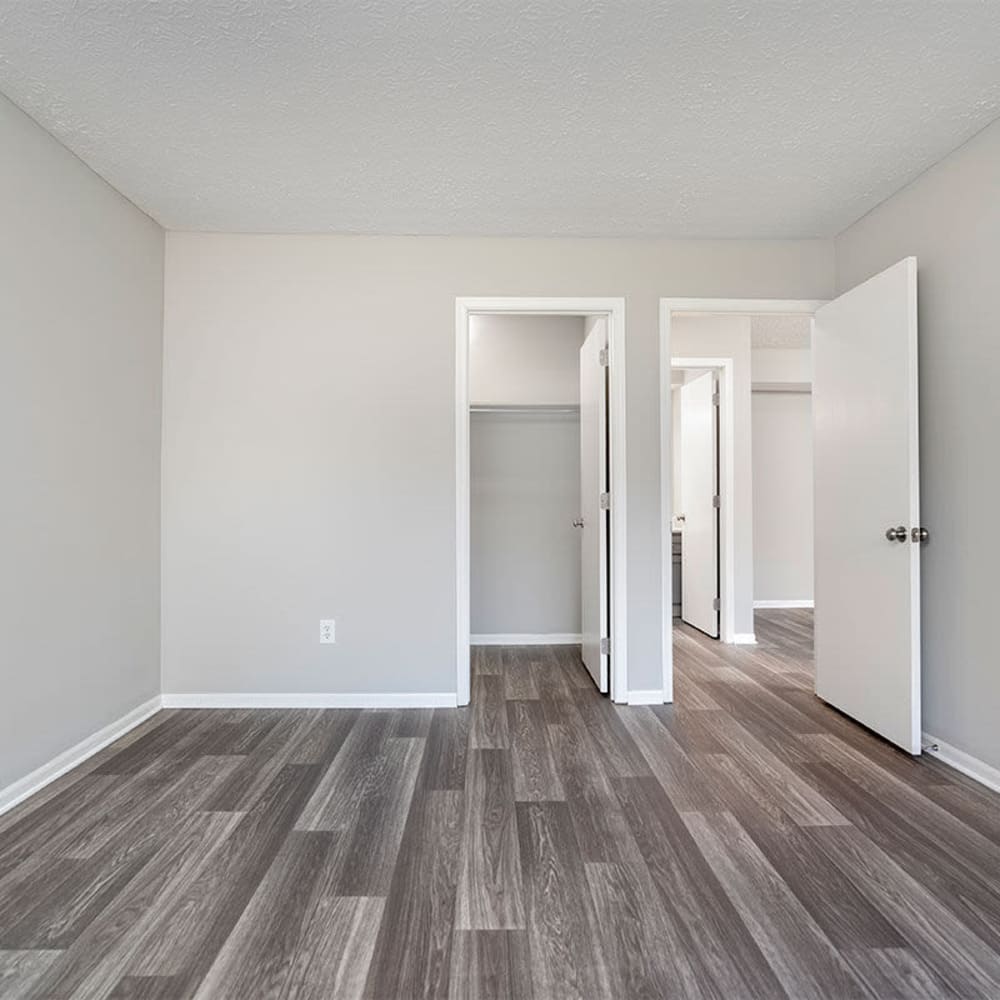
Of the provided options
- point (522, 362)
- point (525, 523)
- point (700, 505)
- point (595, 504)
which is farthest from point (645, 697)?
point (522, 362)

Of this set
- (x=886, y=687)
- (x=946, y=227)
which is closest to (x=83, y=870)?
(x=886, y=687)

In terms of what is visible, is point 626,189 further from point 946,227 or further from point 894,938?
Answer: point 894,938

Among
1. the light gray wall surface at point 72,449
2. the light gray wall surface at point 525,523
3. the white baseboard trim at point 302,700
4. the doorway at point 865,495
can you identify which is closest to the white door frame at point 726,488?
the light gray wall surface at point 525,523

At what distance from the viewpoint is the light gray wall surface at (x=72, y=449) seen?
1940 millimetres

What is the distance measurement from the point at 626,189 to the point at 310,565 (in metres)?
2.32

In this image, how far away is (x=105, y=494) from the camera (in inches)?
95.1

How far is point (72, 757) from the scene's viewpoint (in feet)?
7.23

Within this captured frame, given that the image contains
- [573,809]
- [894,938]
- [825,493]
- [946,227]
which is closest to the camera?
[894,938]

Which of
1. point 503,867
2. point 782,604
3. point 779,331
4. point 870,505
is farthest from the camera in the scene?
point 782,604

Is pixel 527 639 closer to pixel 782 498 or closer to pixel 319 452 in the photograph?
pixel 319 452

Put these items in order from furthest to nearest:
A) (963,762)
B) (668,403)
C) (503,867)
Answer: (668,403) → (963,762) → (503,867)

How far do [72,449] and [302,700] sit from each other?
5.06 ft

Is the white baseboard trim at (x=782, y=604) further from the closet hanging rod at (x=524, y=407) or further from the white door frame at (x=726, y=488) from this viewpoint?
the closet hanging rod at (x=524, y=407)

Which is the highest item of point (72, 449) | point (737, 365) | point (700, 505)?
point (737, 365)
